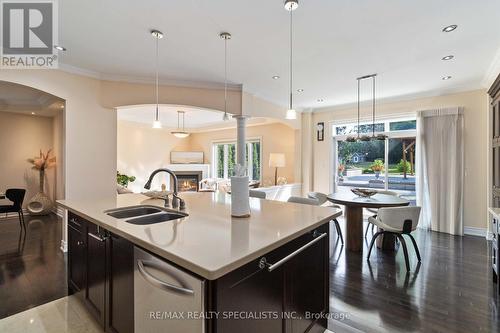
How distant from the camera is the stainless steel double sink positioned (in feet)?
6.36

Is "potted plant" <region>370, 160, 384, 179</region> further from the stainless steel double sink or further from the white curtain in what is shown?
the stainless steel double sink

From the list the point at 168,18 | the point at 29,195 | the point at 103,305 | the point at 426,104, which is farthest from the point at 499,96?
the point at 29,195

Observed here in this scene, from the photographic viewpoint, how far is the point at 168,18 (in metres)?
2.30

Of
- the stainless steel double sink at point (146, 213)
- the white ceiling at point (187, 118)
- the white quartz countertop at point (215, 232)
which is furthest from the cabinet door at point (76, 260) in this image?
the white ceiling at point (187, 118)

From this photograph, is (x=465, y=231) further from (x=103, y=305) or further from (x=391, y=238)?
(x=103, y=305)

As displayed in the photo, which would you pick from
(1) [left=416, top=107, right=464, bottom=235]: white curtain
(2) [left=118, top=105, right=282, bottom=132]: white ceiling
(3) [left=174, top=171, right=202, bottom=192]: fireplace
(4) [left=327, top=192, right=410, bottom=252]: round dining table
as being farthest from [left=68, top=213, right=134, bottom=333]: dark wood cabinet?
(3) [left=174, top=171, right=202, bottom=192]: fireplace

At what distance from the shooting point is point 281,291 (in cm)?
138

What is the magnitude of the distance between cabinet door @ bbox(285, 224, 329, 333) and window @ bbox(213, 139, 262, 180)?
566 centimetres

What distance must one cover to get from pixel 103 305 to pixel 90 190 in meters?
2.47

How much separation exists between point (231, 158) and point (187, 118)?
2124mm

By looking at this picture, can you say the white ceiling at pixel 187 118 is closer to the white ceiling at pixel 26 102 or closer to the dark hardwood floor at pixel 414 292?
the white ceiling at pixel 26 102

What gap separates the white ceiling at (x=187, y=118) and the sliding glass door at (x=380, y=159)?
1999 mm

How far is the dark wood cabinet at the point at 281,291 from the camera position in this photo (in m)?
1.08

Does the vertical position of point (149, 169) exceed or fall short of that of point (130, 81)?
it falls short
